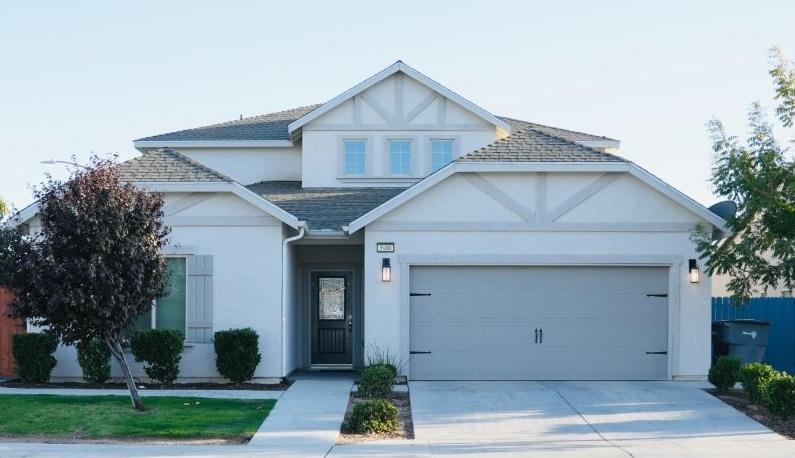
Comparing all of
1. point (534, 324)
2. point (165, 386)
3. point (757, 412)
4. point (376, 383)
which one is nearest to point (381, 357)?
point (376, 383)

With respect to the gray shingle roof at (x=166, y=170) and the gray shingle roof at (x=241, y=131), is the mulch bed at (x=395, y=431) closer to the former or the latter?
the gray shingle roof at (x=166, y=170)

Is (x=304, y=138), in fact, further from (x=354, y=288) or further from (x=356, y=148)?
(x=354, y=288)

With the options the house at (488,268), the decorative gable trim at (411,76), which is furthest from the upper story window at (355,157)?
the house at (488,268)

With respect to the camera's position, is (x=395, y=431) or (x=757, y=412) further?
(x=757, y=412)

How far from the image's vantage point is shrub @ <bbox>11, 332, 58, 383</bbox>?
16.8 meters

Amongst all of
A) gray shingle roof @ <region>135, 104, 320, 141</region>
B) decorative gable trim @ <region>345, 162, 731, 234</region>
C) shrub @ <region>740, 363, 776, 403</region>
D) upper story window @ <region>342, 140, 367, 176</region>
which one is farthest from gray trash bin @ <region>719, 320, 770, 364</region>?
gray shingle roof @ <region>135, 104, 320, 141</region>

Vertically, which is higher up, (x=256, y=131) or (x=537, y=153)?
(x=256, y=131)

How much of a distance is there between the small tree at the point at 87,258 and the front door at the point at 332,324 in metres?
7.04

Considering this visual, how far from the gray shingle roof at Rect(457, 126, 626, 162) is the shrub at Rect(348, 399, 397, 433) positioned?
18.4 ft

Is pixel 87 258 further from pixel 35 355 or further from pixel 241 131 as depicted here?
pixel 241 131

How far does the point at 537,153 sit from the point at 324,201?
513 centimetres

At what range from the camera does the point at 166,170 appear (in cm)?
1753

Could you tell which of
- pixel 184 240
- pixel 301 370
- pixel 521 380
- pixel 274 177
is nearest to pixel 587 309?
pixel 521 380

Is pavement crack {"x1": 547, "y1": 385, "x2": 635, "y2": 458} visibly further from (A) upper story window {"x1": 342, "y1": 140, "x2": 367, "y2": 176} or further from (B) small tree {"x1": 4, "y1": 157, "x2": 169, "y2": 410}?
(A) upper story window {"x1": 342, "y1": 140, "x2": 367, "y2": 176}
